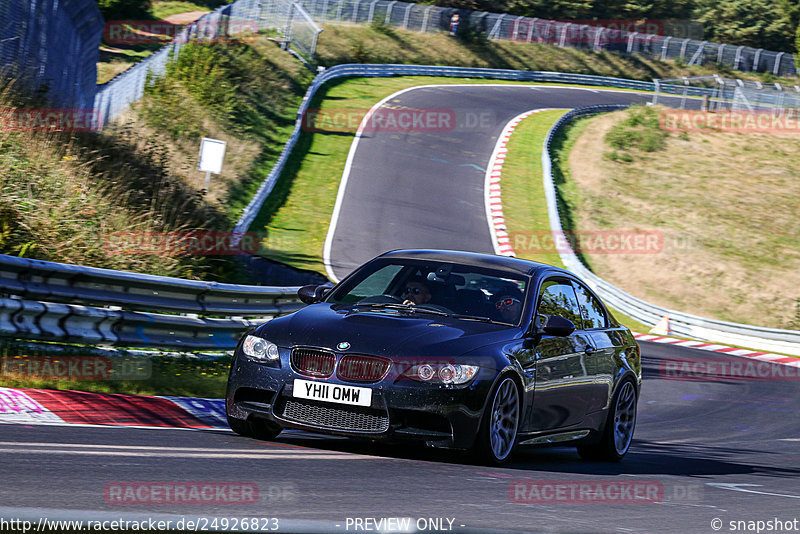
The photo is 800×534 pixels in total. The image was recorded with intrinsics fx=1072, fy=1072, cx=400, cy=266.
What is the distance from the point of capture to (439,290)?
801 centimetres

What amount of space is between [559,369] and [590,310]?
48.2 inches

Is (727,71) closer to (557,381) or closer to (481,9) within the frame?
(481,9)

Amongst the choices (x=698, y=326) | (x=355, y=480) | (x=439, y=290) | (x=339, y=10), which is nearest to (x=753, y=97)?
(x=339, y=10)

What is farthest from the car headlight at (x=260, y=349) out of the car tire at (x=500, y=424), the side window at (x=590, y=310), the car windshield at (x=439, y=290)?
the side window at (x=590, y=310)

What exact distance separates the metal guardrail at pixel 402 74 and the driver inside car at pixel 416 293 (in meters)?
15.3

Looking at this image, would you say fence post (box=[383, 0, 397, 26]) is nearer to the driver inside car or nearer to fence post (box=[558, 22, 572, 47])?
fence post (box=[558, 22, 572, 47])

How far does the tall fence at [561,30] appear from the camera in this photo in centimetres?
5709

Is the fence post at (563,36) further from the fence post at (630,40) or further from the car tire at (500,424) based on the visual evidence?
the car tire at (500,424)

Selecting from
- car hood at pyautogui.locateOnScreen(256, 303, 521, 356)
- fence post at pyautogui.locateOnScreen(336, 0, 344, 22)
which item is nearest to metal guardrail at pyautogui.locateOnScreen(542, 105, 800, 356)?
car hood at pyautogui.locateOnScreen(256, 303, 521, 356)

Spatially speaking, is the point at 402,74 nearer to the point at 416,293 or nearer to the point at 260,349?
the point at 416,293

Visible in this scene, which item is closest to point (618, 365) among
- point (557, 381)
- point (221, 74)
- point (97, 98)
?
point (557, 381)

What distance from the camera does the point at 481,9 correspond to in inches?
2795

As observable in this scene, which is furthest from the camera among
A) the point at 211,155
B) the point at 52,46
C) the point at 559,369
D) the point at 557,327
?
the point at 211,155

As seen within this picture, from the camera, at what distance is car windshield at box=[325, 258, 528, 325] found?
25.6 ft
